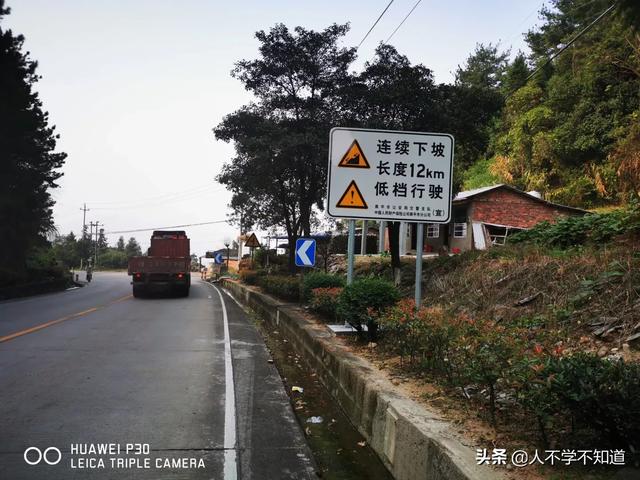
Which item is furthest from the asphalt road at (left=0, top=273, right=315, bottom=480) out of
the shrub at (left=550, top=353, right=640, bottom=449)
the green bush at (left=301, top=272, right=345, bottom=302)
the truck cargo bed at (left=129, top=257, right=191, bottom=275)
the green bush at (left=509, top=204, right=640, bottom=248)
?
the truck cargo bed at (left=129, top=257, right=191, bottom=275)

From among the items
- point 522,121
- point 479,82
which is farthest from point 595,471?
point 479,82

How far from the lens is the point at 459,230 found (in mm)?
29219

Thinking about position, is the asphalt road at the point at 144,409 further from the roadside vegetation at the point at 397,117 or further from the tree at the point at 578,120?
the tree at the point at 578,120

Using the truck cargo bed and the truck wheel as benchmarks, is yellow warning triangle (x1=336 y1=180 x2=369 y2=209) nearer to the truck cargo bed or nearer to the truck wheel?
the truck cargo bed

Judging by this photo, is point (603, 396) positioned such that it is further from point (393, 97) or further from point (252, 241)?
point (252, 241)

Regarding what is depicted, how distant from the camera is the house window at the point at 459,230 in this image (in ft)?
93.8

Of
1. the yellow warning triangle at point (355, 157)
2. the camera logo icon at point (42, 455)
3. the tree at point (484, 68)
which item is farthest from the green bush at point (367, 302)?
the tree at point (484, 68)

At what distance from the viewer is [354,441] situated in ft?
15.3

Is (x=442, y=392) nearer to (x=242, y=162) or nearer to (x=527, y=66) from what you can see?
(x=242, y=162)

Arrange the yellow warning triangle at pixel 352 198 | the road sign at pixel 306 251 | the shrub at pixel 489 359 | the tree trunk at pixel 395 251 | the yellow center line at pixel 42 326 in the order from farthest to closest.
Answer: the tree trunk at pixel 395 251 < the road sign at pixel 306 251 < the yellow center line at pixel 42 326 < the yellow warning triangle at pixel 352 198 < the shrub at pixel 489 359

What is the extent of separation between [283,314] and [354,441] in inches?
302

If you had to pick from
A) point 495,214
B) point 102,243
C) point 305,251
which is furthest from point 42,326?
point 102,243

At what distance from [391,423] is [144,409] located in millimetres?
2726

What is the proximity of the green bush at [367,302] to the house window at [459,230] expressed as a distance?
22.2m
